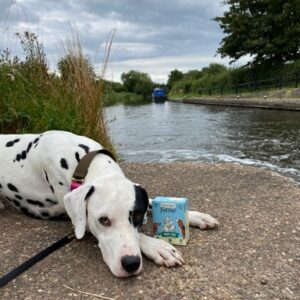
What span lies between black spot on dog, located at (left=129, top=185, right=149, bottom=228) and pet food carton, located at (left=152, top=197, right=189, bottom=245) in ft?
1.01

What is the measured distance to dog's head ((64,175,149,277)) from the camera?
239 centimetres

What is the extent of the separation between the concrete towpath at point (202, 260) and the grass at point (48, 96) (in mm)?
1597

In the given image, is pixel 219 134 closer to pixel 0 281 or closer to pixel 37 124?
pixel 37 124

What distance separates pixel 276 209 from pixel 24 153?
7.07 feet

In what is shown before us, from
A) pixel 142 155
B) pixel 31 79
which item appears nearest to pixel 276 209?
Answer: pixel 31 79

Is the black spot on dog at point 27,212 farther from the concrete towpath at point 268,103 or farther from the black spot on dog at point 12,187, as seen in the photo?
the concrete towpath at point 268,103

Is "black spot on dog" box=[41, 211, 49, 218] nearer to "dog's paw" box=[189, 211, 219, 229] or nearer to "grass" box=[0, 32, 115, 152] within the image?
"dog's paw" box=[189, 211, 219, 229]

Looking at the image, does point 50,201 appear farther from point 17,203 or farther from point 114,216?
point 114,216

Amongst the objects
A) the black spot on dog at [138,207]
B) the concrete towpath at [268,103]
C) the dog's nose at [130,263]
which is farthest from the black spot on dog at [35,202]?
the concrete towpath at [268,103]

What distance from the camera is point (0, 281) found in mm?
2525

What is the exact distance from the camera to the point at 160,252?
2.69m

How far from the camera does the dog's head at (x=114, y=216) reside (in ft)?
→ 7.85

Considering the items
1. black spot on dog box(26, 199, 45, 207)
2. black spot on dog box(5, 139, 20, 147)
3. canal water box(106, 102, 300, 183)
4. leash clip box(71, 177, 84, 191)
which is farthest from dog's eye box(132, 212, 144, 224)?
canal water box(106, 102, 300, 183)

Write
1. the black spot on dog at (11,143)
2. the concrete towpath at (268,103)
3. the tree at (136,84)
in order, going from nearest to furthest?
1. the black spot on dog at (11,143)
2. the concrete towpath at (268,103)
3. the tree at (136,84)
